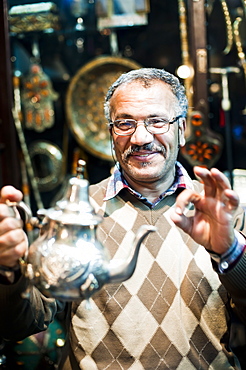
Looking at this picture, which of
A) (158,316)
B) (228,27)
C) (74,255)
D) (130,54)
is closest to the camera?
(74,255)

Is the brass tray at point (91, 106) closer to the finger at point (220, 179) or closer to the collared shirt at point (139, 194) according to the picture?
the collared shirt at point (139, 194)

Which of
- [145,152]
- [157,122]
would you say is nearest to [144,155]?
[145,152]

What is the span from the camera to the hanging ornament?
352 centimetres

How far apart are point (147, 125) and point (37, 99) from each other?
182 centimetres

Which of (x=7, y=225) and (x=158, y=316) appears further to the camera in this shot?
(x=158, y=316)

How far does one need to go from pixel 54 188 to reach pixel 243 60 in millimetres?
1418

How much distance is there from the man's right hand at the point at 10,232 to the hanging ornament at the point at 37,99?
86.8 inches

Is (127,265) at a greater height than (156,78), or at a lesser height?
lesser

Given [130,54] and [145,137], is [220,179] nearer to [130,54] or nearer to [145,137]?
[145,137]

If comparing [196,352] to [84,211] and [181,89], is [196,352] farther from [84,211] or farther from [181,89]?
[181,89]

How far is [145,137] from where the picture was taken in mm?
1809

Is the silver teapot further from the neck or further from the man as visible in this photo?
the neck

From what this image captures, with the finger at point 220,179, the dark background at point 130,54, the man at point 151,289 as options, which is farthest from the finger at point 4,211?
the dark background at point 130,54

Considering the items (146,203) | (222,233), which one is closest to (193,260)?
(146,203)
